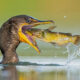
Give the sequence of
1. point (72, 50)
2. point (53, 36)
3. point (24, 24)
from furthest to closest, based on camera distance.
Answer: point (72, 50) < point (24, 24) < point (53, 36)

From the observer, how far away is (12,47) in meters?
10.1

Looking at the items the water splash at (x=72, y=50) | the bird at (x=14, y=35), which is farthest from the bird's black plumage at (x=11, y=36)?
the water splash at (x=72, y=50)

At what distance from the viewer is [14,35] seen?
1000 cm

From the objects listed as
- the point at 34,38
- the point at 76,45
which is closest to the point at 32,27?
the point at 34,38

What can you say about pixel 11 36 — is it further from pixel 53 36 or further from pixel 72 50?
pixel 72 50

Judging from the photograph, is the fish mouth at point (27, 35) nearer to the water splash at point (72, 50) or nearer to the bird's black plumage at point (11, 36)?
the bird's black plumage at point (11, 36)

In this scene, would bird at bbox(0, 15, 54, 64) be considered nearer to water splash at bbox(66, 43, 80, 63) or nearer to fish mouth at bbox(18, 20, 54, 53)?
fish mouth at bbox(18, 20, 54, 53)

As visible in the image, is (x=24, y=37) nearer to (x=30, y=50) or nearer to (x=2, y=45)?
(x=2, y=45)

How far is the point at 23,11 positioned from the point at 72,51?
11.7ft

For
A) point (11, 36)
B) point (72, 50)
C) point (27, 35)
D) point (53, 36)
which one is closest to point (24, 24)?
point (27, 35)

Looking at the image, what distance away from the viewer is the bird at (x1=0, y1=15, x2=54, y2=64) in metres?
9.92

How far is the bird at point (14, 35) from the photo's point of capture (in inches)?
391

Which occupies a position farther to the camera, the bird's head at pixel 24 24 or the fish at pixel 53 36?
the bird's head at pixel 24 24

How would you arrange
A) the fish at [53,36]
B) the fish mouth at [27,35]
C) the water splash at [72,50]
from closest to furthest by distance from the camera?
1. the fish at [53,36]
2. the fish mouth at [27,35]
3. the water splash at [72,50]
